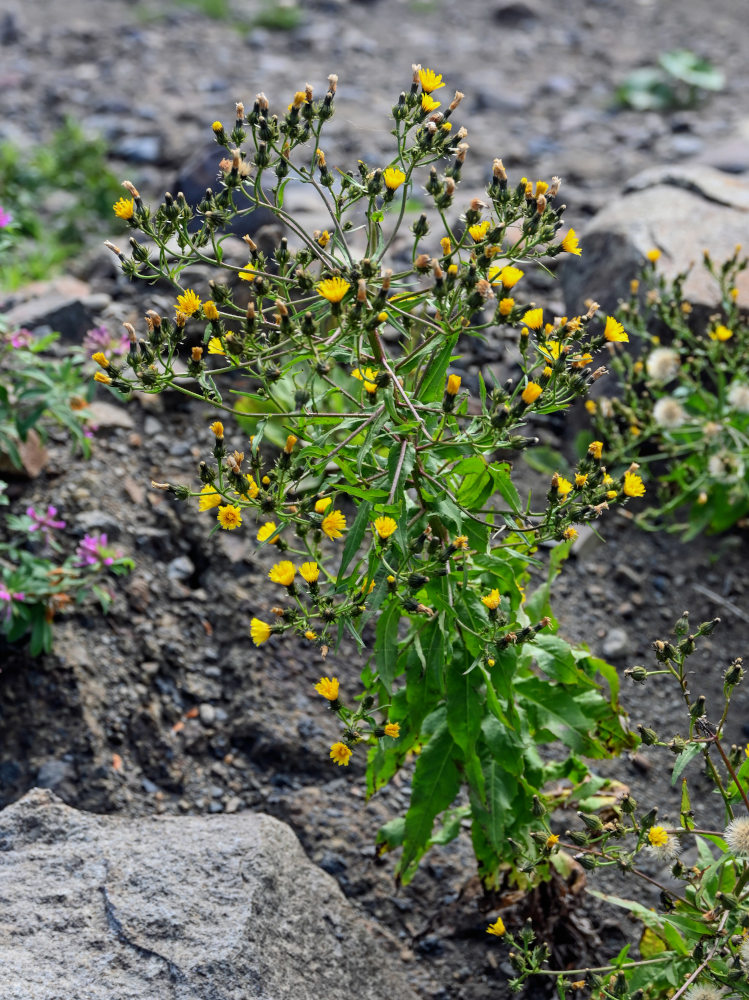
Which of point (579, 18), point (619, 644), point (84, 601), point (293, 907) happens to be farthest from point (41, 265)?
point (579, 18)

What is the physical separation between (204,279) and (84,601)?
1964 mm

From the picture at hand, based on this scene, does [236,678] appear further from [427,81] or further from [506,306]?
[427,81]

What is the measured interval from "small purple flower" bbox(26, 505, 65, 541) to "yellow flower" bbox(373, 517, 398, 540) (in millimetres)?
1652

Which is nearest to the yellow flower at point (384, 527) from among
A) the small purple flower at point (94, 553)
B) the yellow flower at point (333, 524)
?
the yellow flower at point (333, 524)

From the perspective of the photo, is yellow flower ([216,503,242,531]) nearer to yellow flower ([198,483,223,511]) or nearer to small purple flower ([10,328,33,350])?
yellow flower ([198,483,223,511])

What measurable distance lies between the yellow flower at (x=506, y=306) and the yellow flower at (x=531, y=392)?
0.17 meters

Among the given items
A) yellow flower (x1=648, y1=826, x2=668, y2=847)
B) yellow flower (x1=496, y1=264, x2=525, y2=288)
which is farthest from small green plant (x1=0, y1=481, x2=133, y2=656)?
yellow flower (x1=648, y1=826, x2=668, y2=847)

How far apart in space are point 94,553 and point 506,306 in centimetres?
196

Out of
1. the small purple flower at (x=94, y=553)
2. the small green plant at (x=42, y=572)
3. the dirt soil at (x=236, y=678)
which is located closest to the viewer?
the dirt soil at (x=236, y=678)

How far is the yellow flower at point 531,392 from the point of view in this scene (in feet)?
7.64

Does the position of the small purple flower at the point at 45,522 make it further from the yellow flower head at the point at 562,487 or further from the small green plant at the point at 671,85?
the small green plant at the point at 671,85

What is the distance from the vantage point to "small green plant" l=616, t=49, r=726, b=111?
8.34 m

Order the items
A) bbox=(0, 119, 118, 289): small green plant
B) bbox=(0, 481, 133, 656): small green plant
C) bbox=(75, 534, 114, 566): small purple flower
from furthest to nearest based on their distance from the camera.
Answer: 1. bbox=(0, 119, 118, 289): small green plant
2. bbox=(75, 534, 114, 566): small purple flower
3. bbox=(0, 481, 133, 656): small green plant

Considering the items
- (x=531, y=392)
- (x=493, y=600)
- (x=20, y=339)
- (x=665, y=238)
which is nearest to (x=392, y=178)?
(x=531, y=392)
